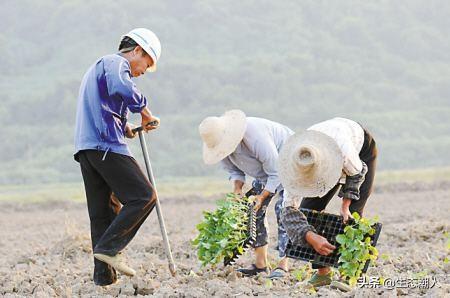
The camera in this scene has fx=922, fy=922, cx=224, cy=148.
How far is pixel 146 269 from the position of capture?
7.80 metres

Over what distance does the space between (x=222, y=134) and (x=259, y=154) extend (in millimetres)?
335

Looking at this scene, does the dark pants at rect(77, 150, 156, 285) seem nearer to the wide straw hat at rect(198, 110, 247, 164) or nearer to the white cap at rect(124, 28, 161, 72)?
the white cap at rect(124, 28, 161, 72)

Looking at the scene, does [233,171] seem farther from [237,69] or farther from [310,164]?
[237,69]

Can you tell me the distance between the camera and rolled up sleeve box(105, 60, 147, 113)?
6.35 m

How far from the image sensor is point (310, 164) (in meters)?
6.09

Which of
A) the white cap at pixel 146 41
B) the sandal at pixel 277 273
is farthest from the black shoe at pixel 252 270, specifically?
the white cap at pixel 146 41

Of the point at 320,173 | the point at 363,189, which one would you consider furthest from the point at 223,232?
the point at 320,173

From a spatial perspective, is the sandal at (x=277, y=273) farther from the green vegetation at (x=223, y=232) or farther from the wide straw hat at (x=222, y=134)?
the wide straw hat at (x=222, y=134)

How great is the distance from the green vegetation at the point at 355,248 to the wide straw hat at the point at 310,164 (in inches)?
12.2

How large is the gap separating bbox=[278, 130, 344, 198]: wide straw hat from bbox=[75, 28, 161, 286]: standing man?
1.01m

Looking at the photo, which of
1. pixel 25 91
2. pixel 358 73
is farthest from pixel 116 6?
pixel 358 73

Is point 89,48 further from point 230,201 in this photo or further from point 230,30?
point 230,201

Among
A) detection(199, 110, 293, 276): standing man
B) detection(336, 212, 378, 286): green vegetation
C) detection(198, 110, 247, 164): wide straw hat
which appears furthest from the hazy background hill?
detection(336, 212, 378, 286): green vegetation

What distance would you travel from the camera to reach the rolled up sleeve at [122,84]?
635 cm
